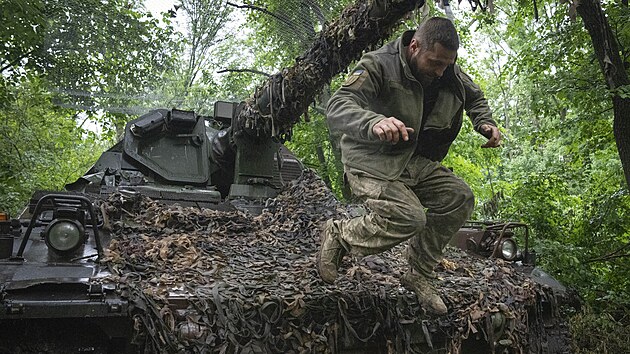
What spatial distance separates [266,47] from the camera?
1438 centimetres

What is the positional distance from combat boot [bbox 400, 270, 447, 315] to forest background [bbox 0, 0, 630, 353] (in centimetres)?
167

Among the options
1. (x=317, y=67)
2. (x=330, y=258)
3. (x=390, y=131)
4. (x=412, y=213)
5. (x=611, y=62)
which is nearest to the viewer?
(x=390, y=131)

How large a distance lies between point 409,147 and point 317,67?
151cm

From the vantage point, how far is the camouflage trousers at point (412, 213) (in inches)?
138

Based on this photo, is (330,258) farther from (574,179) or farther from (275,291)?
(574,179)

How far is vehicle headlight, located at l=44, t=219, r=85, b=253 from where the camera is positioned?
3.57m

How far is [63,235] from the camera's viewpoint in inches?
142

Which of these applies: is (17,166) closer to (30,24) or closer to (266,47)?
(30,24)

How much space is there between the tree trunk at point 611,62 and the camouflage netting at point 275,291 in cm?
308

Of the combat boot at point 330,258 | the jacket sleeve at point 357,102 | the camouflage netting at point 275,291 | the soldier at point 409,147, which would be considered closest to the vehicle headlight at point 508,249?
the camouflage netting at point 275,291

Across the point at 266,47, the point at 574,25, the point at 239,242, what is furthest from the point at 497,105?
the point at 239,242

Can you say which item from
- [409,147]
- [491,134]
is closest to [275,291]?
[409,147]

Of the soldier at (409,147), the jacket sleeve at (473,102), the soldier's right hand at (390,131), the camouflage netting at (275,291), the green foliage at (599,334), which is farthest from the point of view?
the green foliage at (599,334)

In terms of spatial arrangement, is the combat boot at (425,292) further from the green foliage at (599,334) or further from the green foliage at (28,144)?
the green foliage at (28,144)
